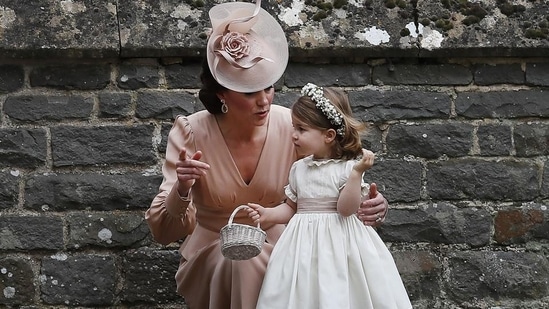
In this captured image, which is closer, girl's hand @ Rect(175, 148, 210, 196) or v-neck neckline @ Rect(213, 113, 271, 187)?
girl's hand @ Rect(175, 148, 210, 196)

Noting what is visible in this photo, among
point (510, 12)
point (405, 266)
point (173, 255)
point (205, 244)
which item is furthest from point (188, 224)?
point (510, 12)

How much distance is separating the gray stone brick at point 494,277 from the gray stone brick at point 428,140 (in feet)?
1.52

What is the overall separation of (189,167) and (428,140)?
1500 millimetres

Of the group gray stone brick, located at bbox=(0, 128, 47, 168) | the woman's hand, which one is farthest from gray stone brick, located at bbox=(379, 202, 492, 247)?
gray stone brick, located at bbox=(0, 128, 47, 168)

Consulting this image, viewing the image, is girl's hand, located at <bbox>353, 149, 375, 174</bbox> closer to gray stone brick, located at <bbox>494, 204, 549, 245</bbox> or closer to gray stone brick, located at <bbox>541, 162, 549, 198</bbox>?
gray stone brick, located at <bbox>494, 204, 549, 245</bbox>

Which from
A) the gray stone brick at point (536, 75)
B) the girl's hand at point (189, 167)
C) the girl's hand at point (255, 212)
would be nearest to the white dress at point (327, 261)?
the girl's hand at point (255, 212)

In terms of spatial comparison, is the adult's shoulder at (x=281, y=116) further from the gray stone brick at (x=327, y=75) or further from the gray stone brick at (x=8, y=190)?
the gray stone brick at (x=8, y=190)

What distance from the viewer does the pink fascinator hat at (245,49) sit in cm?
407

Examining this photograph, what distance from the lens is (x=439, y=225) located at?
502cm

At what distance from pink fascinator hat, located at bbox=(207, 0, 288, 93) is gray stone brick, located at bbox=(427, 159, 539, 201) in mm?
1214

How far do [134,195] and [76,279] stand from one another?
438mm

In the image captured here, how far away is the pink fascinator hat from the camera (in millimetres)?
4074

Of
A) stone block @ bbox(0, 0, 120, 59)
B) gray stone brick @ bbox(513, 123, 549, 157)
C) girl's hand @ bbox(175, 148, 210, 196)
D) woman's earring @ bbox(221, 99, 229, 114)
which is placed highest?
stone block @ bbox(0, 0, 120, 59)

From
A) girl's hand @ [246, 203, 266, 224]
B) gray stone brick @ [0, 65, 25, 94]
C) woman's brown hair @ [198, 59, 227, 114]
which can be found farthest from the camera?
gray stone brick @ [0, 65, 25, 94]
